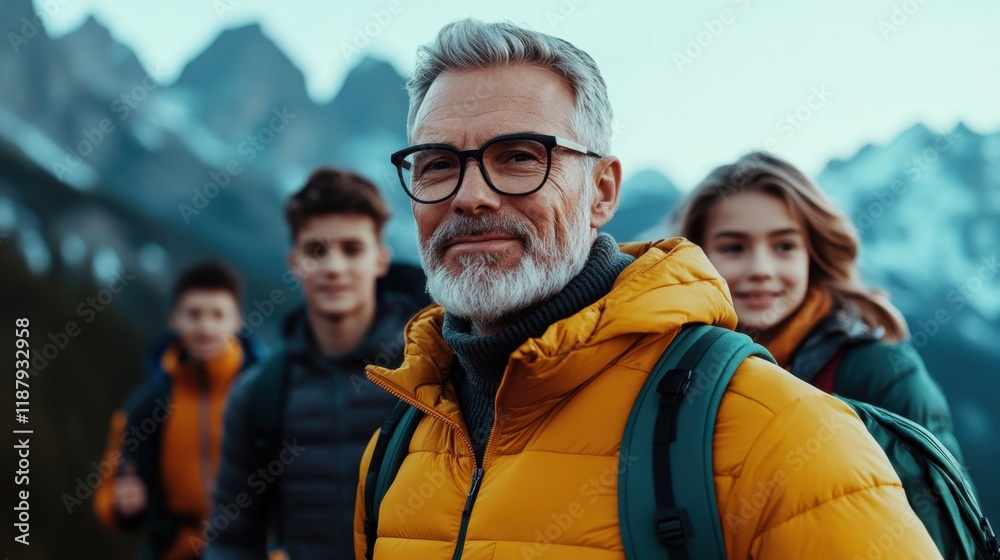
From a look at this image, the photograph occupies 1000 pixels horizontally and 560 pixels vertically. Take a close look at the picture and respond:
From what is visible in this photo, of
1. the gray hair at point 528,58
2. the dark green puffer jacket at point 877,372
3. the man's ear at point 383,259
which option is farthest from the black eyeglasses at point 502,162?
the man's ear at point 383,259

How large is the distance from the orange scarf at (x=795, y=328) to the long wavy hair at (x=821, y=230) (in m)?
0.12

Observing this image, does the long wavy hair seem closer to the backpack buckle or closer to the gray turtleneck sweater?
the gray turtleneck sweater

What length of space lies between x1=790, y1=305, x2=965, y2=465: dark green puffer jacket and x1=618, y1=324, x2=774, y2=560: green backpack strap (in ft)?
4.79

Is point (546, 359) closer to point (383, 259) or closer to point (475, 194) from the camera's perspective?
point (475, 194)

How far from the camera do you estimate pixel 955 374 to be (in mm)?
7379

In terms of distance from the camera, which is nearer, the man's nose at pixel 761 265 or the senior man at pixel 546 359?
the senior man at pixel 546 359

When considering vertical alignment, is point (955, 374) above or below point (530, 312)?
below

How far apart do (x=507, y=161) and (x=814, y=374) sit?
65.2 inches

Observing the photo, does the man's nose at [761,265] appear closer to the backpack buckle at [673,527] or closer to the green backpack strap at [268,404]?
the backpack buckle at [673,527]

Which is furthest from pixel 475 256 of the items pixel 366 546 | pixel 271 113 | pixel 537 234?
pixel 271 113

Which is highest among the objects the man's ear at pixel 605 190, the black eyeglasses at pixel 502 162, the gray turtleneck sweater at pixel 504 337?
the black eyeglasses at pixel 502 162

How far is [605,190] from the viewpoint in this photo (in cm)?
205

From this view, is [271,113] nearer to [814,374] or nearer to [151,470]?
[151,470]

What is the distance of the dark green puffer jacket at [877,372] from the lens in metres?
Answer: 2.71
